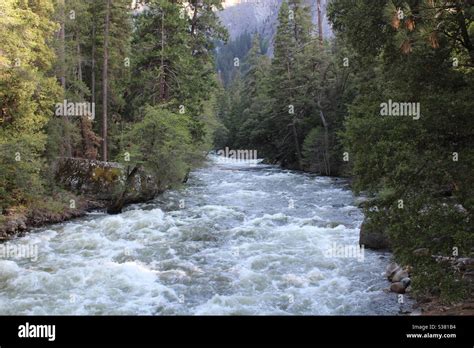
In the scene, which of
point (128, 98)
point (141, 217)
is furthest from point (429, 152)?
point (128, 98)

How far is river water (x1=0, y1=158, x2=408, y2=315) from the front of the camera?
10383 millimetres

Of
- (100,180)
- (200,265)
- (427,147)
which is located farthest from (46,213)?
(427,147)

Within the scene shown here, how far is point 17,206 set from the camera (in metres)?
18.5

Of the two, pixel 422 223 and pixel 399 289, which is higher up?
pixel 422 223

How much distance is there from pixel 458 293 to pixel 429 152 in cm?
248

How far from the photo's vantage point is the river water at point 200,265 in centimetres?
1038

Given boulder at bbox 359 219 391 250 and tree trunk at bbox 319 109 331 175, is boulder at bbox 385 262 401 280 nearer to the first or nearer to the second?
boulder at bbox 359 219 391 250

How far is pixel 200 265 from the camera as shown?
13.4 m

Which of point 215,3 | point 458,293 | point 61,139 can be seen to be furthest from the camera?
point 215,3

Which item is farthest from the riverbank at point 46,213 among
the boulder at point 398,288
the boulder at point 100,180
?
the boulder at point 398,288

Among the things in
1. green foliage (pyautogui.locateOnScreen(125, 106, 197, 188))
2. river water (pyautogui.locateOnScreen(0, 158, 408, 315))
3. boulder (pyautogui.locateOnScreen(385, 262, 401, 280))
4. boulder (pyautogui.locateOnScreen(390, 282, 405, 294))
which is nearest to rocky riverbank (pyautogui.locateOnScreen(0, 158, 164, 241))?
river water (pyautogui.locateOnScreen(0, 158, 408, 315))

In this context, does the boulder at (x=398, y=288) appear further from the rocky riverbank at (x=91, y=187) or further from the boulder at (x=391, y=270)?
the rocky riverbank at (x=91, y=187)

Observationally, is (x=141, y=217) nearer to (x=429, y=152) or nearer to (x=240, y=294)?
(x=240, y=294)
